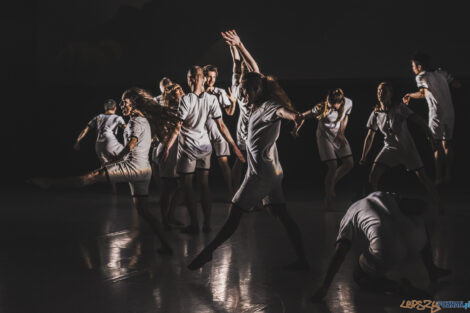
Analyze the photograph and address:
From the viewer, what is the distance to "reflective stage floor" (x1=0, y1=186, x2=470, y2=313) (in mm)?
3561

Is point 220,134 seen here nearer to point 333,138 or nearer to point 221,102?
point 221,102

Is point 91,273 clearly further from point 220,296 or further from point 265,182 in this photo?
point 265,182

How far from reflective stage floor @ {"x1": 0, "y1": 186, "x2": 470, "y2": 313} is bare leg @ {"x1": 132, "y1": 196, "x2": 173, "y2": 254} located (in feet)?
0.33

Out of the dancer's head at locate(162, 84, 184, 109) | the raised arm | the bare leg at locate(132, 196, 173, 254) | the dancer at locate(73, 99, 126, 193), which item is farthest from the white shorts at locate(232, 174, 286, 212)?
the dancer at locate(73, 99, 126, 193)

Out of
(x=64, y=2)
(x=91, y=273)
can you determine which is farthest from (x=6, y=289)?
(x=64, y=2)

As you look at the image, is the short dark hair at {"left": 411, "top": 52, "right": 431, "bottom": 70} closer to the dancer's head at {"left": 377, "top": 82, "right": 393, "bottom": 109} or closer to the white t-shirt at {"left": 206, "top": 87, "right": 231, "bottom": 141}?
the dancer's head at {"left": 377, "top": 82, "right": 393, "bottom": 109}

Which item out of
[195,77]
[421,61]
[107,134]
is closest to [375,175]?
[421,61]

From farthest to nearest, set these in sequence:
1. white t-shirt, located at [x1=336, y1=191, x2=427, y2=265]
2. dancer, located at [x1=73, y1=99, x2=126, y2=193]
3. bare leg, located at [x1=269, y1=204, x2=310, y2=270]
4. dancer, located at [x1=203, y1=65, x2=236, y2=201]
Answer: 1. dancer, located at [x1=73, y1=99, x2=126, y2=193]
2. dancer, located at [x1=203, y1=65, x2=236, y2=201]
3. bare leg, located at [x1=269, y1=204, x2=310, y2=270]
4. white t-shirt, located at [x1=336, y1=191, x2=427, y2=265]

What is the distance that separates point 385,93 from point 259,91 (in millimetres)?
2556

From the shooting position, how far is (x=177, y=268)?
4418 mm

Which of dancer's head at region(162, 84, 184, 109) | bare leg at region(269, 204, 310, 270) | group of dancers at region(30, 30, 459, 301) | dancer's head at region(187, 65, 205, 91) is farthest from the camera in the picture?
dancer's head at region(162, 84, 184, 109)

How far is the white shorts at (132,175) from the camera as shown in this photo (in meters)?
4.80

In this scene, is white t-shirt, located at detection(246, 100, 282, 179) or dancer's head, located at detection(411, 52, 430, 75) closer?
white t-shirt, located at detection(246, 100, 282, 179)

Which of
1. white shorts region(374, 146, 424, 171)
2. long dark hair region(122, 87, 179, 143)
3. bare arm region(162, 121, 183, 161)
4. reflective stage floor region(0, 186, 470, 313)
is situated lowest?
reflective stage floor region(0, 186, 470, 313)
